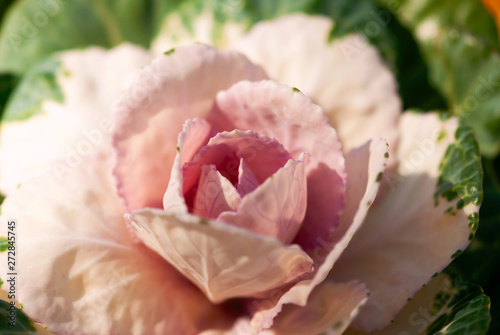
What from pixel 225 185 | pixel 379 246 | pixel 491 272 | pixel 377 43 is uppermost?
pixel 377 43

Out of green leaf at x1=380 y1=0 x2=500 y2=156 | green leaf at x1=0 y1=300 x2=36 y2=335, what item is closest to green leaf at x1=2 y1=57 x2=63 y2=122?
green leaf at x1=0 y1=300 x2=36 y2=335

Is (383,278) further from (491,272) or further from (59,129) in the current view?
(59,129)

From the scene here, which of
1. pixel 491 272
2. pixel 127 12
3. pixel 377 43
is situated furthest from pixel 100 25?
pixel 491 272

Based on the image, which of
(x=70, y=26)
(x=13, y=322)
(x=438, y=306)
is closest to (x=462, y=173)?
(x=438, y=306)

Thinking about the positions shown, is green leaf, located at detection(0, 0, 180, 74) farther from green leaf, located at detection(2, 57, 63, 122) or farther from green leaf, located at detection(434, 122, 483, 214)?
green leaf, located at detection(434, 122, 483, 214)

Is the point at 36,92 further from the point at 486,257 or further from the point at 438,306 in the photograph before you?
the point at 486,257

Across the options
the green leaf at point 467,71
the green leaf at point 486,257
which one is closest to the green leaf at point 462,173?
the green leaf at point 486,257
